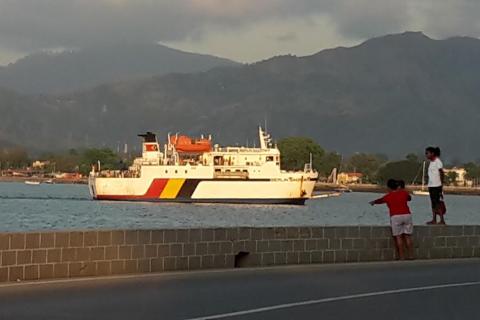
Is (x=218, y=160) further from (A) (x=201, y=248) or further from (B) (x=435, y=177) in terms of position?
(A) (x=201, y=248)

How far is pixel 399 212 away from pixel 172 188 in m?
88.1

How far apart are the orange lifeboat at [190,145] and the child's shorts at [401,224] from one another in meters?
92.1

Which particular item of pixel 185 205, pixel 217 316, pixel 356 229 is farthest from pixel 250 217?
pixel 217 316

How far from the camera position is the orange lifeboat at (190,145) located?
111 metres

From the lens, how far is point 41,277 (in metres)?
14.0

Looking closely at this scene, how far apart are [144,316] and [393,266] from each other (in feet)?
25.9

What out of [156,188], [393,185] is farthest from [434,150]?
[156,188]

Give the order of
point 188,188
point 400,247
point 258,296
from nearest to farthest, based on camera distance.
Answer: point 258,296 < point 400,247 < point 188,188

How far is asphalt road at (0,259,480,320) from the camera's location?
10972 millimetres

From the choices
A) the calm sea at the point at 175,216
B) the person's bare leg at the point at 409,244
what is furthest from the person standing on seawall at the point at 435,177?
the calm sea at the point at 175,216

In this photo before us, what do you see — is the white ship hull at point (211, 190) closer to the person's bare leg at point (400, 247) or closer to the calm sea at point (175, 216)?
the calm sea at point (175, 216)

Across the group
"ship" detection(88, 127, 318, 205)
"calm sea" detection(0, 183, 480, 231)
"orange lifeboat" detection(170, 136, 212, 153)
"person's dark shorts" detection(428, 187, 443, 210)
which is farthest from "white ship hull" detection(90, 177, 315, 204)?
"person's dark shorts" detection(428, 187, 443, 210)

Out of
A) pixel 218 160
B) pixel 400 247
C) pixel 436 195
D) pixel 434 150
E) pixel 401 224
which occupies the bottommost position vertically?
pixel 400 247

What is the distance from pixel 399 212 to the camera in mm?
18250
